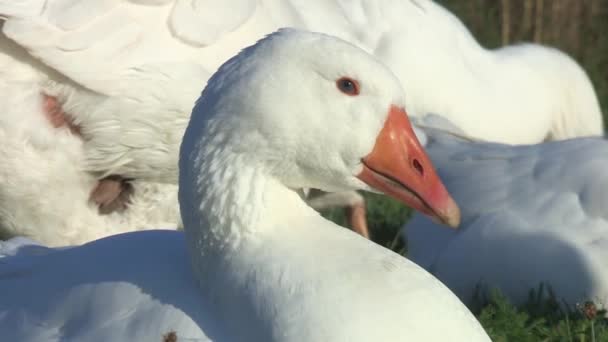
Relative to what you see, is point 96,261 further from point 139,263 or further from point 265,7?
point 265,7

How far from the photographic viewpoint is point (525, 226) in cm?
554

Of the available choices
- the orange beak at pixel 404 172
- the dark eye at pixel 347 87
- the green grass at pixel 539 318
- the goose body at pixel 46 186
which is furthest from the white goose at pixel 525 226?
the dark eye at pixel 347 87

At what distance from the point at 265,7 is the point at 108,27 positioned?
845 millimetres

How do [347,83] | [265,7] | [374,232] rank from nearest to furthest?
[347,83] → [265,7] → [374,232]

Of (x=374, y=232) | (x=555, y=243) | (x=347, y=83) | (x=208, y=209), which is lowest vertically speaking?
(x=374, y=232)

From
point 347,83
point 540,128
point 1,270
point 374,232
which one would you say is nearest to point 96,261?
point 1,270

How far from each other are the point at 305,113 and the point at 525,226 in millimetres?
2151

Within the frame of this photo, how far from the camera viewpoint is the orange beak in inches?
145

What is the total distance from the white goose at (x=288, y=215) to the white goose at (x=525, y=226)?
1685 mm

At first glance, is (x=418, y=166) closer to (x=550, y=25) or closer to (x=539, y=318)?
(x=539, y=318)

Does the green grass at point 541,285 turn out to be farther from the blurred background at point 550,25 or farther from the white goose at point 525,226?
the white goose at point 525,226

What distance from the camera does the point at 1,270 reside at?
4.27 metres

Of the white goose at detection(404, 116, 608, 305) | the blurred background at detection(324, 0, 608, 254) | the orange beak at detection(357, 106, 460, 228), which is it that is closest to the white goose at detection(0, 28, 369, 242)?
the white goose at detection(404, 116, 608, 305)

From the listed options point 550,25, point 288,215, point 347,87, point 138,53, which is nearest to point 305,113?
point 347,87
